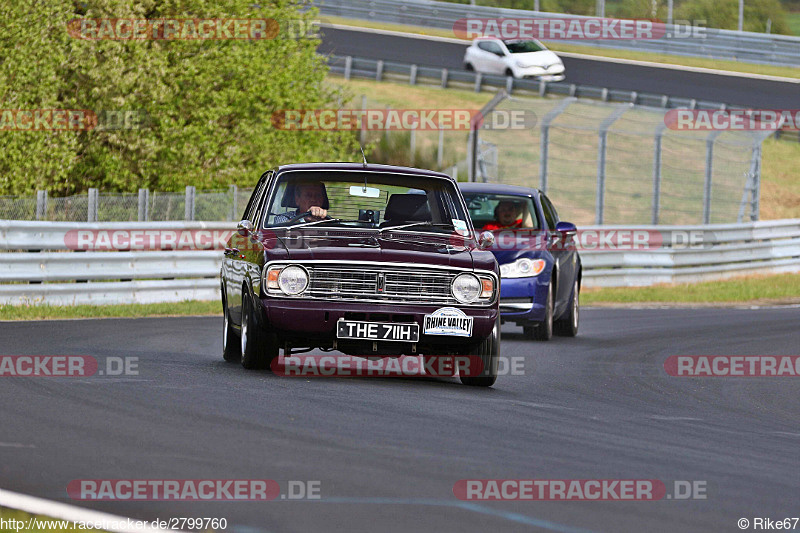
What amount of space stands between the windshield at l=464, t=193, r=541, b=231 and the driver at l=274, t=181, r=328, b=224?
16.5 feet

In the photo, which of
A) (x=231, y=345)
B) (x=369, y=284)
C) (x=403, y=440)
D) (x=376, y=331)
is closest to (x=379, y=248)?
(x=369, y=284)

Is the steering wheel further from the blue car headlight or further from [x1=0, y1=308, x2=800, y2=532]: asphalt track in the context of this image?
the blue car headlight

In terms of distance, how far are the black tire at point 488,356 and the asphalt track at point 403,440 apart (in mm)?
220

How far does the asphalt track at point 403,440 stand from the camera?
226 inches

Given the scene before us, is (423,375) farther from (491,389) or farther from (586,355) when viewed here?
(586,355)

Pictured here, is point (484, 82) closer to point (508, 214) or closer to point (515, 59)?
point (515, 59)

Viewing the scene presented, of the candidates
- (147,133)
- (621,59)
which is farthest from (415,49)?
(147,133)

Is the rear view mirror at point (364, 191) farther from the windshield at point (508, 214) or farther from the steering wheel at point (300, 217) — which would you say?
the windshield at point (508, 214)

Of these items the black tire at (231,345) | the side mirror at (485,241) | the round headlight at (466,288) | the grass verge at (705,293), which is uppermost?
the side mirror at (485,241)

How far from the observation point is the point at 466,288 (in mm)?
10203

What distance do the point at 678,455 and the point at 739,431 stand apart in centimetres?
152

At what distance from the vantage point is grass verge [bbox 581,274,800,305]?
950 inches

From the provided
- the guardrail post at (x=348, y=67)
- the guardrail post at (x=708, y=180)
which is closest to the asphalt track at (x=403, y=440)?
the guardrail post at (x=708, y=180)

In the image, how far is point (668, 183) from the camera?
41.3 metres
